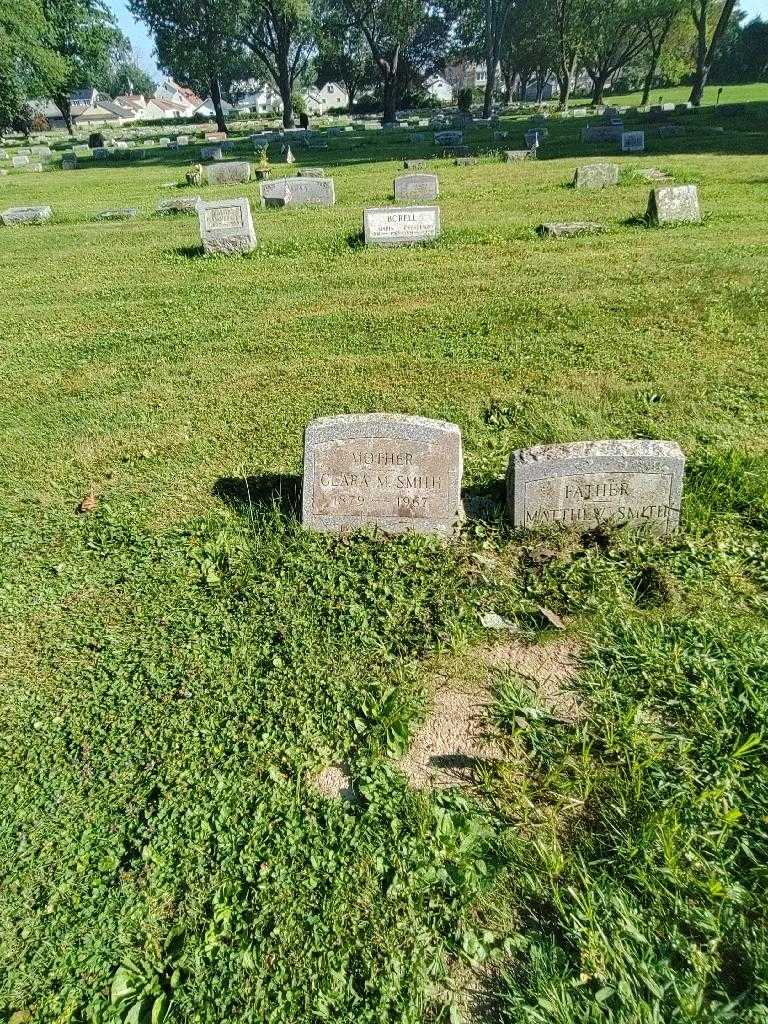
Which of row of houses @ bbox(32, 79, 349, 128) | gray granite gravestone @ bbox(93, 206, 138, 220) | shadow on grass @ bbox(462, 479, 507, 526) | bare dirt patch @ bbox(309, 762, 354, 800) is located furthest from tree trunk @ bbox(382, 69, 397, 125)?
bare dirt patch @ bbox(309, 762, 354, 800)

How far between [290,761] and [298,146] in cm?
3665

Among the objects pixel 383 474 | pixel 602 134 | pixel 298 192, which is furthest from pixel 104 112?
pixel 383 474

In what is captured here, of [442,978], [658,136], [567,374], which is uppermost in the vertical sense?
[658,136]

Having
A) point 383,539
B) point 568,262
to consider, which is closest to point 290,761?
point 383,539

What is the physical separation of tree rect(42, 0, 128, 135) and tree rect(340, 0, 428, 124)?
20.1 m

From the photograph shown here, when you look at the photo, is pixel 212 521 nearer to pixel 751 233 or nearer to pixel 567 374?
pixel 567 374

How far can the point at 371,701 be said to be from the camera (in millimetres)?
3180

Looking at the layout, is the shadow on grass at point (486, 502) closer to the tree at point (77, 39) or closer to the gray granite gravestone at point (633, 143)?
the gray granite gravestone at point (633, 143)

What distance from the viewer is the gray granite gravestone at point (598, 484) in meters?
3.87

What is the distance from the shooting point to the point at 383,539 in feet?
14.1

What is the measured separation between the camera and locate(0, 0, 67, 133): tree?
3891 cm

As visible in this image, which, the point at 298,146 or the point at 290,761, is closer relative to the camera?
the point at 290,761

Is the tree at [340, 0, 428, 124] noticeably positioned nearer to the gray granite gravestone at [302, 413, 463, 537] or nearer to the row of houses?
the row of houses

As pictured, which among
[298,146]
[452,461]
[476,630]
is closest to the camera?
[476,630]
